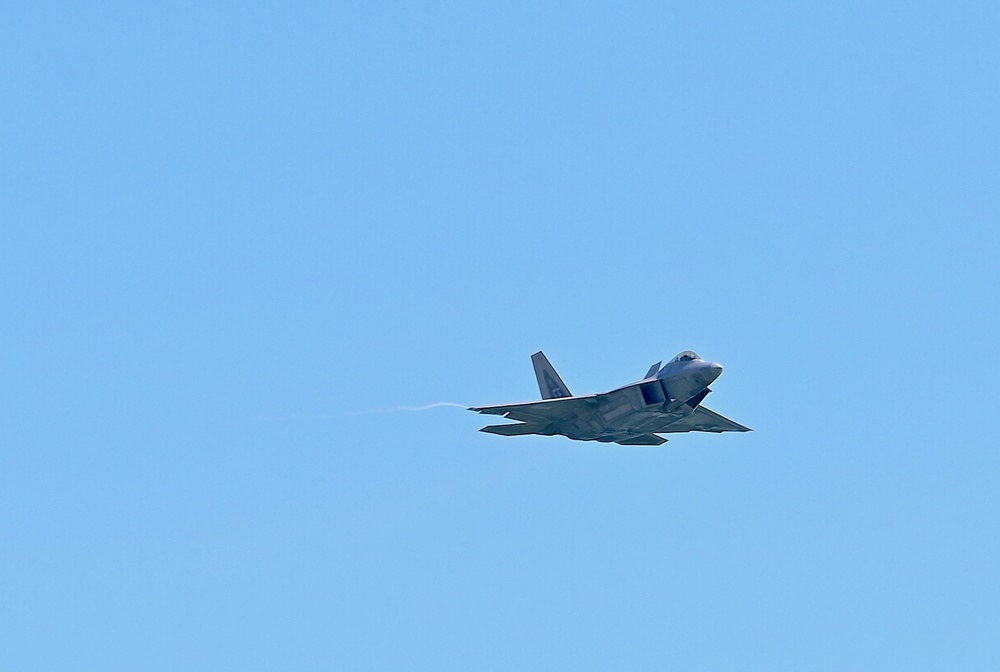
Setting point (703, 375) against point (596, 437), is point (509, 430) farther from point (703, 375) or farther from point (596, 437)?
point (703, 375)

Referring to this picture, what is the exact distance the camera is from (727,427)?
96000mm

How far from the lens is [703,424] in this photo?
9475cm

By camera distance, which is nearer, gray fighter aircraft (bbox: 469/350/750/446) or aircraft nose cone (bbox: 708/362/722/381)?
aircraft nose cone (bbox: 708/362/722/381)

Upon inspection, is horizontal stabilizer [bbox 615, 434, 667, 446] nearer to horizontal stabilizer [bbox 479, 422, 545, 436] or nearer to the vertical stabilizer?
the vertical stabilizer

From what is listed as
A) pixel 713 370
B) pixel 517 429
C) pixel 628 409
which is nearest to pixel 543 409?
pixel 517 429

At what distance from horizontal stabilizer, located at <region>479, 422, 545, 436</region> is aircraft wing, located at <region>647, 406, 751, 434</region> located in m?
6.00

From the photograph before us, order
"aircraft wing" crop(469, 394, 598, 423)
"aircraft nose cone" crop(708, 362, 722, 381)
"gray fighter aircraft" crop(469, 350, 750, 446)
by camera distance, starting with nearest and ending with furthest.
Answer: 1. "aircraft nose cone" crop(708, 362, 722, 381)
2. "gray fighter aircraft" crop(469, 350, 750, 446)
3. "aircraft wing" crop(469, 394, 598, 423)

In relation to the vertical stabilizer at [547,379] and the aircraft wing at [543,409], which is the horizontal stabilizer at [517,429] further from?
the vertical stabilizer at [547,379]

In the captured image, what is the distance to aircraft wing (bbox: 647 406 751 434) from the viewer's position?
302 feet

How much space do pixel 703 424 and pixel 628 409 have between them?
7765 mm

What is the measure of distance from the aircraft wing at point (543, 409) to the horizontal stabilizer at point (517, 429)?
0.44 m

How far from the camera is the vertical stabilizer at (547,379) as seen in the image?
3794 inches

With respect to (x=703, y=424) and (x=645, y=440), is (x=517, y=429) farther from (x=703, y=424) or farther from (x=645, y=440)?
(x=703, y=424)

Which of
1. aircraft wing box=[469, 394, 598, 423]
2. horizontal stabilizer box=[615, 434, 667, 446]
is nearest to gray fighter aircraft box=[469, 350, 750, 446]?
aircraft wing box=[469, 394, 598, 423]
